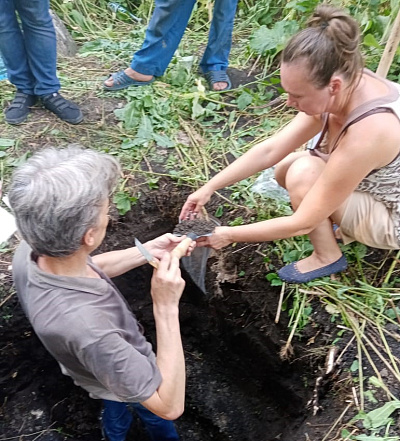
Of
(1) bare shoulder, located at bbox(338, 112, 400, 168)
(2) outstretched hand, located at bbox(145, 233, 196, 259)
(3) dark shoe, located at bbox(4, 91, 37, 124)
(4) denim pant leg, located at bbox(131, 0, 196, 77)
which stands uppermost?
(1) bare shoulder, located at bbox(338, 112, 400, 168)

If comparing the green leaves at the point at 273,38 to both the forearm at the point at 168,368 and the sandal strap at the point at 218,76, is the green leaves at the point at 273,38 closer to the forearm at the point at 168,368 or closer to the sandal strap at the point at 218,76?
the sandal strap at the point at 218,76

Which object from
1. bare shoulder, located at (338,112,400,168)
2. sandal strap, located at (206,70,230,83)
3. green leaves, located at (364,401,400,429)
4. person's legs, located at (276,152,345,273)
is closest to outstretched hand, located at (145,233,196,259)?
person's legs, located at (276,152,345,273)

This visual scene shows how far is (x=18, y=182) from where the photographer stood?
4.19 feet

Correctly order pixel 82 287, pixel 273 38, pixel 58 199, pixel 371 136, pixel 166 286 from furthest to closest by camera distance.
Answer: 1. pixel 273 38
2. pixel 371 136
3. pixel 166 286
4. pixel 82 287
5. pixel 58 199

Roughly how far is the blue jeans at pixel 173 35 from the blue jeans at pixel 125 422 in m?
2.41

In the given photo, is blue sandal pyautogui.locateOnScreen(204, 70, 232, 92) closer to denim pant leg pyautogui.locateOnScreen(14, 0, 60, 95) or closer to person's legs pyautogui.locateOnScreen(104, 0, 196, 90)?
person's legs pyautogui.locateOnScreen(104, 0, 196, 90)

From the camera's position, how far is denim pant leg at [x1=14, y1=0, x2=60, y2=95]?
2871 mm

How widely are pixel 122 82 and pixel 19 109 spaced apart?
2.51ft

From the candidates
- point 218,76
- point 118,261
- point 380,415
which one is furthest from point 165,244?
point 218,76

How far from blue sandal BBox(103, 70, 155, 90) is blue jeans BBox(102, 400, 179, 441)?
7.59 feet

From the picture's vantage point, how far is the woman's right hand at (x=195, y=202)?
86.3 inches

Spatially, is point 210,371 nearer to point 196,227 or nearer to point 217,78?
point 196,227

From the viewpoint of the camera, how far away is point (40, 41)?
9.84ft

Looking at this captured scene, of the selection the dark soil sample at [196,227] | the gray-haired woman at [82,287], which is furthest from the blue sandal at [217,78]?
the gray-haired woman at [82,287]
